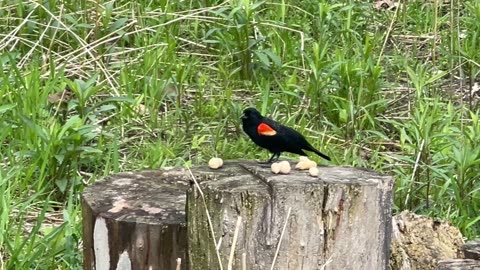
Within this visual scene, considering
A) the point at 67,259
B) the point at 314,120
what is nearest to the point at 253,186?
the point at 67,259

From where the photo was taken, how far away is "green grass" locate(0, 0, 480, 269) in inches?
162

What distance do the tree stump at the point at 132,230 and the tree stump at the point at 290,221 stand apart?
0.25 meters

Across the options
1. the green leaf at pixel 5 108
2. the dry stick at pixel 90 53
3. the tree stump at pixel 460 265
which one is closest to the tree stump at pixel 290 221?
the tree stump at pixel 460 265

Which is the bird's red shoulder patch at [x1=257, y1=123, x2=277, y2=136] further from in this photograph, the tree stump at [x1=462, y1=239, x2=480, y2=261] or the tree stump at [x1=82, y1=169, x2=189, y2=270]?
the tree stump at [x1=462, y1=239, x2=480, y2=261]

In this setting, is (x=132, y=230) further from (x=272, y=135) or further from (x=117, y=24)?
(x=117, y=24)

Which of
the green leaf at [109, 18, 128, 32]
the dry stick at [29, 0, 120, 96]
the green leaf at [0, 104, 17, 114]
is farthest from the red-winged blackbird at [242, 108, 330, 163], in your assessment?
the green leaf at [109, 18, 128, 32]

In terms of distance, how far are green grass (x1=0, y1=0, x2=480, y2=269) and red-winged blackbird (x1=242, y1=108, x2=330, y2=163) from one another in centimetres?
88

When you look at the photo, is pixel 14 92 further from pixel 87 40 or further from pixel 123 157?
pixel 87 40

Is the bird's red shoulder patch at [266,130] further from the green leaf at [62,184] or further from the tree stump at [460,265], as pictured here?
the green leaf at [62,184]

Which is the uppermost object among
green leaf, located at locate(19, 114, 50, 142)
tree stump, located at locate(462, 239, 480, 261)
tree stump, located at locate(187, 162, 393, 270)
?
tree stump, located at locate(187, 162, 393, 270)

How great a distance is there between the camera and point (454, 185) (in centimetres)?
406

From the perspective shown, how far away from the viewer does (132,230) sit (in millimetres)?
2686

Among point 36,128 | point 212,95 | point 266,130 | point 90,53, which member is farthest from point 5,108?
point 266,130

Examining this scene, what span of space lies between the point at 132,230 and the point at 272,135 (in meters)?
0.57
